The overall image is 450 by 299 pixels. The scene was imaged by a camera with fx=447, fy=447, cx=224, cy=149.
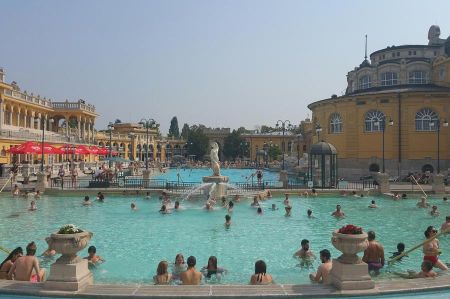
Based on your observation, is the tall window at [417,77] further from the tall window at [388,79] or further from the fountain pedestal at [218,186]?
the fountain pedestal at [218,186]

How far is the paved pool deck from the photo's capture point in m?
8.62

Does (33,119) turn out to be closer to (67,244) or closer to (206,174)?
(206,174)

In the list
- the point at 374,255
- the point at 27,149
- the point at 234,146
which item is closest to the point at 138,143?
the point at 234,146

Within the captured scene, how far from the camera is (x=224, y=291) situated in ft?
28.9

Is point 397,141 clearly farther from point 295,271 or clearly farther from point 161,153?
point 161,153

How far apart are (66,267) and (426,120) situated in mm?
48507

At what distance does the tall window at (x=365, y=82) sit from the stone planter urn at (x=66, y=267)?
183 feet

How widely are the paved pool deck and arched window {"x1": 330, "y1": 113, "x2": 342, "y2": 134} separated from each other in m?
46.7

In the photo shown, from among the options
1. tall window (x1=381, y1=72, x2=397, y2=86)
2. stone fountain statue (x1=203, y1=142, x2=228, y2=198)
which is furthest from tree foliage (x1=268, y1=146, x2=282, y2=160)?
stone fountain statue (x1=203, y1=142, x2=228, y2=198)

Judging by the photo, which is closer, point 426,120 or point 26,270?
point 26,270

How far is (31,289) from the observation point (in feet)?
29.3

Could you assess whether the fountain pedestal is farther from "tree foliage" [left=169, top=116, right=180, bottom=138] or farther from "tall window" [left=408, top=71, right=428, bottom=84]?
"tree foliage" [left=169, top=116, right=180, bottom=138]

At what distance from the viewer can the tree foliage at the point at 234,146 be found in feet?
405

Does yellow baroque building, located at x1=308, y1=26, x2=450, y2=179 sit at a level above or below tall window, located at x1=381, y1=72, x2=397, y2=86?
below
